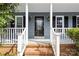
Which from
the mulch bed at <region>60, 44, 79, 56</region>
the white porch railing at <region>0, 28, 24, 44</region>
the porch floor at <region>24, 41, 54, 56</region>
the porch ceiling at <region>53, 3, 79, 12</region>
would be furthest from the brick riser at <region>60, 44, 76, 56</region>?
the porch ceiling at <region>53, 3, 79, 12</region>

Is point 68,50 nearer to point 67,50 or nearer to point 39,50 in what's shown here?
point 67,50

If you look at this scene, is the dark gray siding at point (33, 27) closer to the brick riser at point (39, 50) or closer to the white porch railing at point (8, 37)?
the white porch railing at point (8, 37)

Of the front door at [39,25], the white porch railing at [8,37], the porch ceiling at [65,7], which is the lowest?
the white porch railing at [8,37]

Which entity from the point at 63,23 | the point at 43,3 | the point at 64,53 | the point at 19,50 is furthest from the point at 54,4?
the point at 19,50

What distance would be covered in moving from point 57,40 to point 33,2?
510 centimetres

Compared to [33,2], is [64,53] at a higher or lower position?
lower

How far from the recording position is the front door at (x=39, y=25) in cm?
1984

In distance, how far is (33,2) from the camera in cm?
1594

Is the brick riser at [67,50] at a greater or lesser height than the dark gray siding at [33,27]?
lesser

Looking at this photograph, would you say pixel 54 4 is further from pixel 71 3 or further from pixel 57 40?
pixel 57 40

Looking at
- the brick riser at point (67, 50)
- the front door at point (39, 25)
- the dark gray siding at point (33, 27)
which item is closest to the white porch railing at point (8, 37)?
the brick riser at point (67, 50)

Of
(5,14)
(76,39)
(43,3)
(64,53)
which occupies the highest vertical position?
(43,3)

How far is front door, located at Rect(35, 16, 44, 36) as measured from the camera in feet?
65.1

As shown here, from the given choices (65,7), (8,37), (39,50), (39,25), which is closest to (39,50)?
(39,50)
